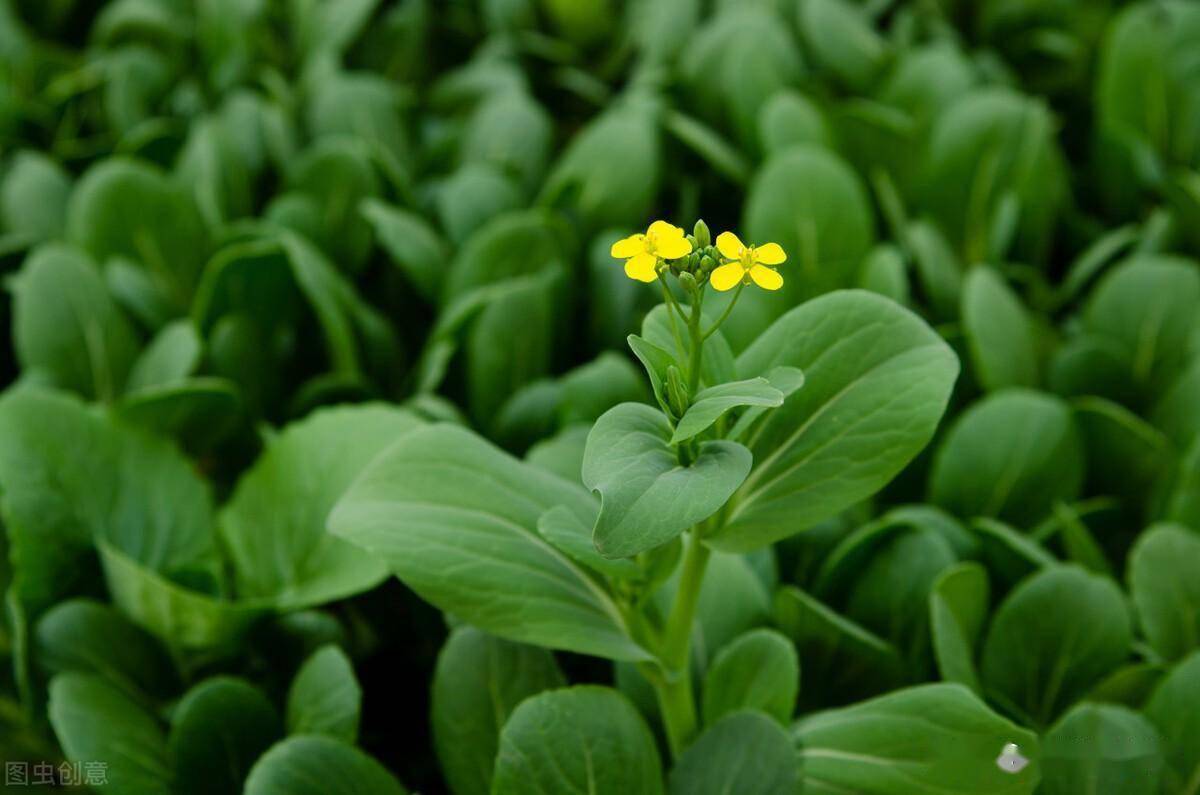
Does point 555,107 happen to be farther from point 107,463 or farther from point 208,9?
point 107,463

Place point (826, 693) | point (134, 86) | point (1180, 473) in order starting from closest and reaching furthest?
point (826, 693), point (1180, 473), point (134, 86)

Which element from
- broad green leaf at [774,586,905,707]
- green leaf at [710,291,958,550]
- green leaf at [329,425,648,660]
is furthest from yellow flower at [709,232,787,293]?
broad green leaf at [774,586,905,707]

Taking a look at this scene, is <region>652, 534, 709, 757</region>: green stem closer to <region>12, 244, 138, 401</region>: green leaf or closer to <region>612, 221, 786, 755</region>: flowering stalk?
<region>612, 221, 786, 755</region>: flowering stalk

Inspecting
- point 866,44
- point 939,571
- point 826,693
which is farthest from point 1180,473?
point 866,44

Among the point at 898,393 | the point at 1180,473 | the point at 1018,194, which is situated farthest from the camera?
the point at 1018,194

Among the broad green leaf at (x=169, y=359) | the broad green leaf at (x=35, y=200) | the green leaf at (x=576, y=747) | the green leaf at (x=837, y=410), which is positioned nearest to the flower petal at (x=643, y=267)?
the green leaf at (x=837, y=410)

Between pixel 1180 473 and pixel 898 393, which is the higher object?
pixel 898 393

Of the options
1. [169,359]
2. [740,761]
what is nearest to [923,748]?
[740,761]

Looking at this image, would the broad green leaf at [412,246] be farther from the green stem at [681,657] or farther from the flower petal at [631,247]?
the flower petal at [631,247]
